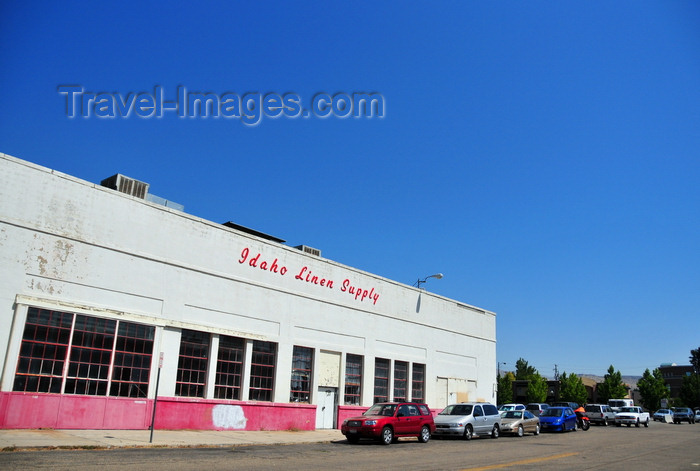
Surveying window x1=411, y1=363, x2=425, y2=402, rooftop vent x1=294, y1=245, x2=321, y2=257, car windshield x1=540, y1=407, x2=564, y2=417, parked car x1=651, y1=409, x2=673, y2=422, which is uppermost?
rooftop vent x1=294, y1=245, x2=321, y2=257

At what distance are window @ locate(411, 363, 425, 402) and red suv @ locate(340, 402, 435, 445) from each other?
11.3m

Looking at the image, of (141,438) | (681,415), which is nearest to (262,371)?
(141,438)

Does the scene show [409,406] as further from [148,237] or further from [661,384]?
[661,384]

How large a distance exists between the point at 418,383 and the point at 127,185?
22.0 metres

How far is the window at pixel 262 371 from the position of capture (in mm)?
26219

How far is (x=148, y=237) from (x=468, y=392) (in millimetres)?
26893

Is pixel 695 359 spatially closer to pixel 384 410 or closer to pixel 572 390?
pixel 572 390

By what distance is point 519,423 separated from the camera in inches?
1166

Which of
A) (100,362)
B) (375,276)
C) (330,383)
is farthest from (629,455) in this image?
(100,362)

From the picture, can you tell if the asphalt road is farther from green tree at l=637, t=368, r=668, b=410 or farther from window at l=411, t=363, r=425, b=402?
green tree at l=637, t=368, r=668, b=410

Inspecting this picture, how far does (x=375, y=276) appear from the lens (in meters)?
33.7

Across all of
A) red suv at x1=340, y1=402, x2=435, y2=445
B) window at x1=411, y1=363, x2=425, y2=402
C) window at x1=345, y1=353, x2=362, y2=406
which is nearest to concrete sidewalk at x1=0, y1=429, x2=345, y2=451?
red suv at x1=340, y1=402, x2=435, y2=445

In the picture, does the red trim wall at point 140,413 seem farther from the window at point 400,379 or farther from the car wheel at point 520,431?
the car wheel at point 520,431

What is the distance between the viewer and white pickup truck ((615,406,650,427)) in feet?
149
